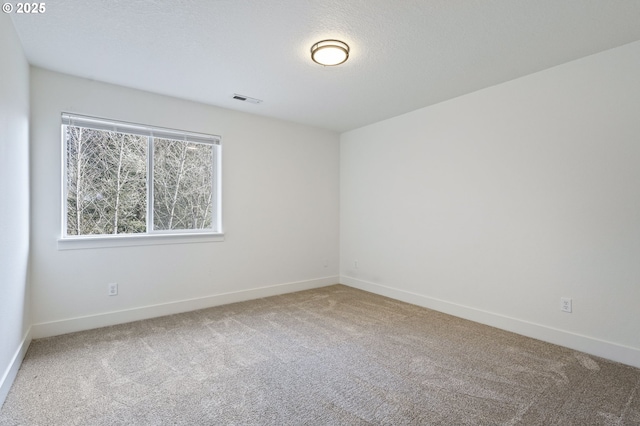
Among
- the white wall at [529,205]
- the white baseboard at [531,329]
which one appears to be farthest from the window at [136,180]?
the white baseboard at [531,329]

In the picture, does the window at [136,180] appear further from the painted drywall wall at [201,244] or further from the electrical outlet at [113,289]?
the electrical outlet at [113,289]

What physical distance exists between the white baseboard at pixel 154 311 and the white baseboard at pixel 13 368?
22cm

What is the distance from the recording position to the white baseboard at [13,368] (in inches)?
74.2

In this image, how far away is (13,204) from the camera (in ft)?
7.17

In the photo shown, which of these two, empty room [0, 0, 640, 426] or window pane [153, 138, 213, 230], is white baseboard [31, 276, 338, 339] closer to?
empty room [0, 0, 640, 426]

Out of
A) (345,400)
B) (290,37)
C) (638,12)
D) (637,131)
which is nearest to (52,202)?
(290,37)

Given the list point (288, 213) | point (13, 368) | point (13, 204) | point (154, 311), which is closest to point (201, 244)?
point (154, 311)

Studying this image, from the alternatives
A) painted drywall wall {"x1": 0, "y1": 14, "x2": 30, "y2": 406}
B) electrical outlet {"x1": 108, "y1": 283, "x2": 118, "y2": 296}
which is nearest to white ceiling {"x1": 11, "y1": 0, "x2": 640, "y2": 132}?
painted drywall wall {"x1": 0, "y1": 14, "x2": 30, "y2": 406}

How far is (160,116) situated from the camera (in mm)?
3451

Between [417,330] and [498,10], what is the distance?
Answer: 2681 millimetres

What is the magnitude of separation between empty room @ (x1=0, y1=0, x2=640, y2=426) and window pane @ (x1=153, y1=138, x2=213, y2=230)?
1.0 inches

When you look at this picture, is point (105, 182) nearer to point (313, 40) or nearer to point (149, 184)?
point (149, 184)

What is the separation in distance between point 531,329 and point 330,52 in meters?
3.04

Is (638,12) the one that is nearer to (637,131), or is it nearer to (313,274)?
(637,131)
